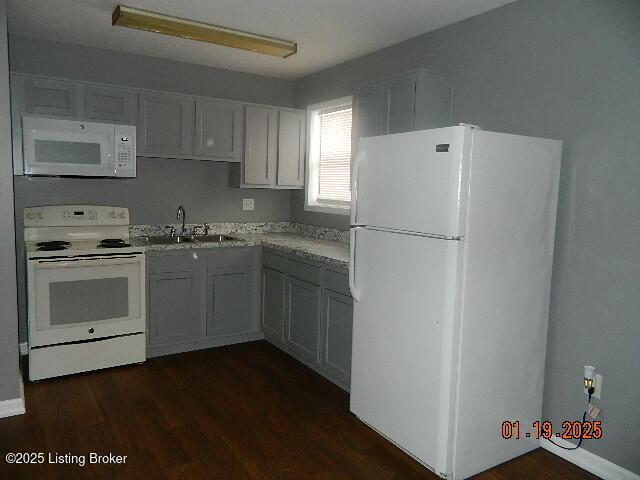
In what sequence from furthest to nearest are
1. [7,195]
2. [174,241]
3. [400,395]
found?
1. [174,241]
2. [7,195]
3. [400,395]

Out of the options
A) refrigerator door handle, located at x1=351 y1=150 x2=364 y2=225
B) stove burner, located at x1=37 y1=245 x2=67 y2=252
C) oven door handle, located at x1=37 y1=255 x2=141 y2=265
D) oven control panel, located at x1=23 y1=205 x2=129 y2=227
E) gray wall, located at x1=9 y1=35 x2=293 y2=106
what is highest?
gray wall, located at x1=9 y1=35 x2=293 y2=106

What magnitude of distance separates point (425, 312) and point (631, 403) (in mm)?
1073

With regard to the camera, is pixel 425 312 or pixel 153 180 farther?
pixel 153 180

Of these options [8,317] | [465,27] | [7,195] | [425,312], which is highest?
[465,27]

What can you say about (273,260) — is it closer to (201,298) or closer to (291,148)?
(201,298)

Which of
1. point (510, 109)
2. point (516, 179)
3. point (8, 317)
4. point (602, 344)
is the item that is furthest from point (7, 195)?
point (602, 344)

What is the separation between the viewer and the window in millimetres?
4309

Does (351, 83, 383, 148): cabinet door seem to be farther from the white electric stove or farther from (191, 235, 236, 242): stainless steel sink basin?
the white electric stove

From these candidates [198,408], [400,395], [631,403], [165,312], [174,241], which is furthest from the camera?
[174,241]

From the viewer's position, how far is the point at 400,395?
251cm

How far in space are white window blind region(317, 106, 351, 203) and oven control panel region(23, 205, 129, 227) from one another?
1789 millimetres

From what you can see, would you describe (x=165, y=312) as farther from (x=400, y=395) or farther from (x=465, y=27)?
(x=465, y=27)

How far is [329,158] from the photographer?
4.54 metres

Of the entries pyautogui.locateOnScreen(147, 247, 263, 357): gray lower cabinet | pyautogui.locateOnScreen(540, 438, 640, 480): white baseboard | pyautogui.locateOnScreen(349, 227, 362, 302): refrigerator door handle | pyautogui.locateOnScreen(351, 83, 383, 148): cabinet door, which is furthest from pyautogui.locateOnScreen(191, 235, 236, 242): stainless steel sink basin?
pyautogui.locateOnScreen(540, 438, 640, 480): white baseboard
